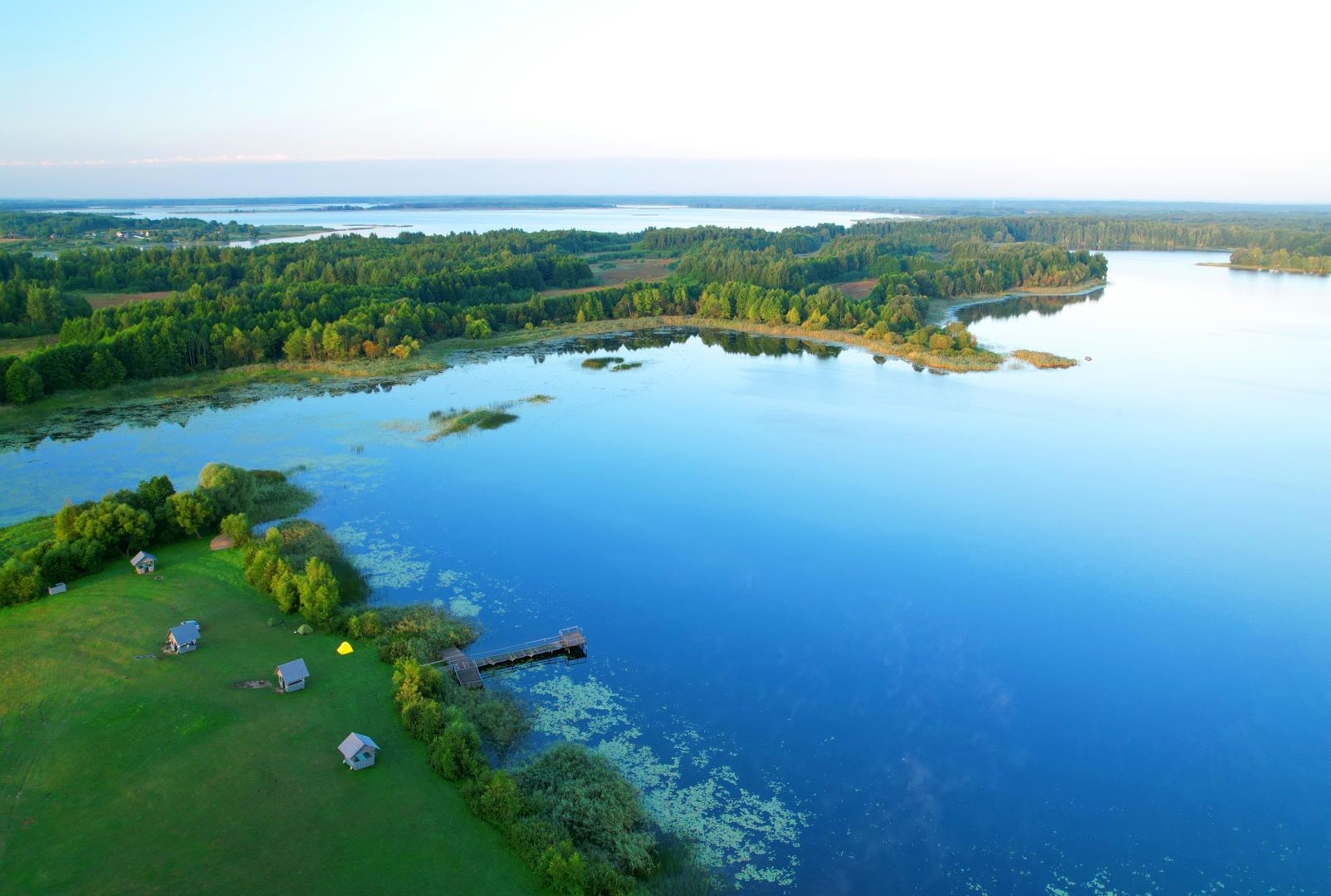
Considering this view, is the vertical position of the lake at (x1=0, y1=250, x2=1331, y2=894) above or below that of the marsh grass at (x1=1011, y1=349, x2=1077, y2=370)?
below

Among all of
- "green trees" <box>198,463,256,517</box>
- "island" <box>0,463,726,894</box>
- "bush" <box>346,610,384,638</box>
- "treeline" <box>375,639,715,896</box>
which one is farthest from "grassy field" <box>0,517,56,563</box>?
"treeline" <box>375,639,715,896</box>

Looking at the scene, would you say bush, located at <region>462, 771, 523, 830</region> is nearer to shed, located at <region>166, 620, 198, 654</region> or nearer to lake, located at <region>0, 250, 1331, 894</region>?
lake, located at <region>0, 250, 1331, 894</region>

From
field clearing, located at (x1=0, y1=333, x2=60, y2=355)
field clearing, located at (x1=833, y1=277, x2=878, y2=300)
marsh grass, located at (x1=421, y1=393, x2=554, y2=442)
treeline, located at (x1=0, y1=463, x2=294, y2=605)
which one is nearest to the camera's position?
treeline, located at (x1=0, y1=463, x2=294, y2=605)

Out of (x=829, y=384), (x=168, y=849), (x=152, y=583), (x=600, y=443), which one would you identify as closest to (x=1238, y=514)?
(x=829, y=384)

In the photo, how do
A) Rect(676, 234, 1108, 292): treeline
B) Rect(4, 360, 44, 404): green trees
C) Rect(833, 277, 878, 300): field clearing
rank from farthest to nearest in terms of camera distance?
Rect(676, 234, 1108, 292): treeline, Rect(833, 277, 878, 300): field clearing, Rect(4, 360, 44, 404): green trees

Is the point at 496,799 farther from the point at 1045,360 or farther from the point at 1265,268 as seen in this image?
the point at 1265,268

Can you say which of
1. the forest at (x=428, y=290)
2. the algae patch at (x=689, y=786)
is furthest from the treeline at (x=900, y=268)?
the algae patch at (x=689, y=786)
